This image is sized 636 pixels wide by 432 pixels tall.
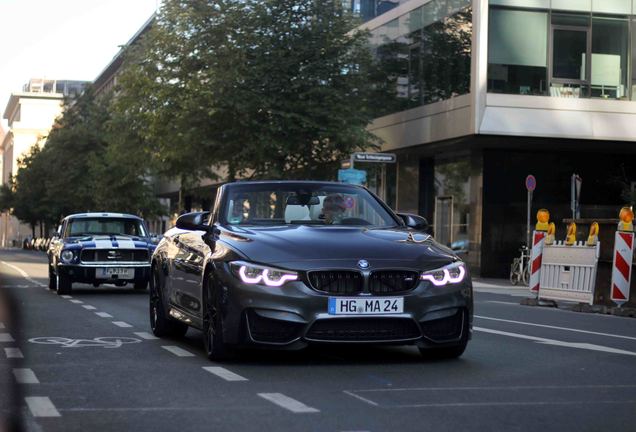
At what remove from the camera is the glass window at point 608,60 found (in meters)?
35.6

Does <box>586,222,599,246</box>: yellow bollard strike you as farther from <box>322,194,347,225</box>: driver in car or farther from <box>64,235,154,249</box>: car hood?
<box>322,194,347,225</box>: driver in car

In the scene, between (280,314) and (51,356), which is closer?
(280,314)

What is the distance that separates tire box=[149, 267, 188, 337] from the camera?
11.2m

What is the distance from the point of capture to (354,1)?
47.0 meters

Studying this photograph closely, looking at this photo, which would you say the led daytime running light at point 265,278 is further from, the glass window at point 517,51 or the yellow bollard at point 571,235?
→ the glass window at point 517,51

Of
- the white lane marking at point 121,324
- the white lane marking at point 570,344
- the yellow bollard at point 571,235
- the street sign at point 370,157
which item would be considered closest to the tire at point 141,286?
the yellow bollard at point 571,235

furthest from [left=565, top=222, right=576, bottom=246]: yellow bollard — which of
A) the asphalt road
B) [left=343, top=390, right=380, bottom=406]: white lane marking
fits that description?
[left=343, top=390, right=380, bottom=406]: white lane marking

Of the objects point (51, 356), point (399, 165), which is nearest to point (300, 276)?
point (51, 356)

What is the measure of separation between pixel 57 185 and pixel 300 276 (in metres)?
69.6

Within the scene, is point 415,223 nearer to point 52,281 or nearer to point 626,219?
point 626,219

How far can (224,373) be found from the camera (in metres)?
8.10

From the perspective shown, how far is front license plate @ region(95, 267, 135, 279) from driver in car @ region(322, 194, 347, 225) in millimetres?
12018

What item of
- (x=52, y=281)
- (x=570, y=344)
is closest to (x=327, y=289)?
(x=570, y=344)

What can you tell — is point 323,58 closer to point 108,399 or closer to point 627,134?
point 627,134
